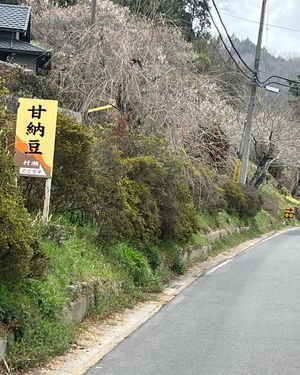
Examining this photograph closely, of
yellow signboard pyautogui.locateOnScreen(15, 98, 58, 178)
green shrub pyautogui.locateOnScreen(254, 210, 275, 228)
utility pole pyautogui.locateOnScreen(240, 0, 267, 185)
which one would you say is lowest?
green shrub pyautogui.locateOnScreen(254, 210, 275, 228)

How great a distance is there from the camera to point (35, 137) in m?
8.95

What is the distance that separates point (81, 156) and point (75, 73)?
8.58 metres

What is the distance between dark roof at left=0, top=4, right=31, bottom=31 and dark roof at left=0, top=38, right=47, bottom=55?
0.67 meters

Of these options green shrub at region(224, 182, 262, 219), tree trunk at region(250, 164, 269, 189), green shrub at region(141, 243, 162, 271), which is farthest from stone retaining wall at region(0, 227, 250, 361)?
tree trunk at region(250, 164, 269, 189)

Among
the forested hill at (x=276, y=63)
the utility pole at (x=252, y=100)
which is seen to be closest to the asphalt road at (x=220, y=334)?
the utility pole at (x=252, y=100)

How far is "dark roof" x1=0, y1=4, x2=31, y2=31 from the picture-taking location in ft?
85.5

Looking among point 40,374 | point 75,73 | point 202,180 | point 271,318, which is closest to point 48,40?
point 75,73

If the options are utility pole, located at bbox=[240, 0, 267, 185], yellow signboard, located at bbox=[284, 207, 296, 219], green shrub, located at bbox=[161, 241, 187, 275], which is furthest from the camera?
yellow signboard, located at bbox=[284, 207, 296, 219]

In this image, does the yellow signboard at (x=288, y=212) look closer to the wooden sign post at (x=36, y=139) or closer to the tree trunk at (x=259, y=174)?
the tree trunk at (x=259, y=174)

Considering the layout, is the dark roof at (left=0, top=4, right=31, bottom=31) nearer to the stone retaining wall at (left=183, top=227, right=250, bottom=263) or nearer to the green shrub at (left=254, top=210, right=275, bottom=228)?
the stone retaining wall at (left=183, top=227, right=250, bottom=263)

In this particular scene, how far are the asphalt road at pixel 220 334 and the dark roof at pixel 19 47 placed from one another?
15018mm

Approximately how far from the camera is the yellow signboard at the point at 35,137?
888cm

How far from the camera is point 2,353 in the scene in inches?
233

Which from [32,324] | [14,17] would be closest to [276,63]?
[14,17]
